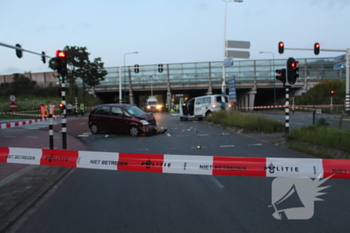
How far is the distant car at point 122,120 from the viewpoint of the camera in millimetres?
14078

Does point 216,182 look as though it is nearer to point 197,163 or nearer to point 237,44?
point 197,163

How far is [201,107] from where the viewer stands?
24828 mm

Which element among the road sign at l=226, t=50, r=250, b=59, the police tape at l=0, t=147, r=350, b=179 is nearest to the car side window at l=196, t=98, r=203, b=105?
the road sign at l=226, t=50, r=250, b=59

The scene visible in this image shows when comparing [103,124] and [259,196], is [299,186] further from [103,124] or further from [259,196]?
[103,124]

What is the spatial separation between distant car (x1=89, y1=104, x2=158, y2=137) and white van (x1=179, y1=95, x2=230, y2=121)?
1038 centimetres

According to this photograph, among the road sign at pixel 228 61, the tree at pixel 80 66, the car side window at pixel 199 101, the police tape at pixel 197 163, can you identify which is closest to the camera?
the police tape at pixel 197 163

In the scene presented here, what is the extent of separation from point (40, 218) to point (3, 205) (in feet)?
2.55

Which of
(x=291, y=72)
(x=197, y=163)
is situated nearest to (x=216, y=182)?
(x=197, y=163)

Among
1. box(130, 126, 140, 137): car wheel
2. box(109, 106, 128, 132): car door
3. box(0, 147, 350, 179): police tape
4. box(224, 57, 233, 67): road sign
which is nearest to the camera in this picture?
box(0, 147, 350, 179): police tape

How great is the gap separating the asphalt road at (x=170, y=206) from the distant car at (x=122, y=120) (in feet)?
23.9

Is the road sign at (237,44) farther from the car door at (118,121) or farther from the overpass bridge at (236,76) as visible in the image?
the overpass bridge at (236,76)

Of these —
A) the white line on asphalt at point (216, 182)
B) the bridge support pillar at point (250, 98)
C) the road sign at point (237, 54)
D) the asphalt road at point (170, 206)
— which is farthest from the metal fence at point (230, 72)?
the asphalt road at point (170, 206)

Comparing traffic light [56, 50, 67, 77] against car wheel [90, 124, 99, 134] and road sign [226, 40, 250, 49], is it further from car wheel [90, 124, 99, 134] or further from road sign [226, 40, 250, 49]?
road sign [226, 40, 250, 49]

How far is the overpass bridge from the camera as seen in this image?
52938mm
